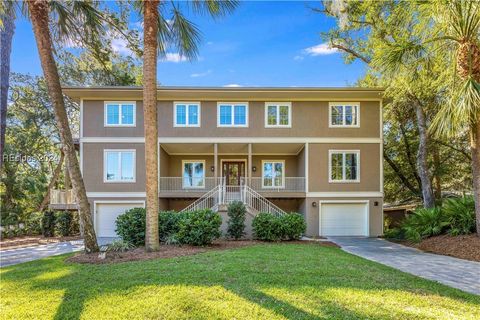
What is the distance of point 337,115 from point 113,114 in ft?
37.1

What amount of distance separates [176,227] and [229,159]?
7.93 meters

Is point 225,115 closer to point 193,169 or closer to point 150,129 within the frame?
point 193,169

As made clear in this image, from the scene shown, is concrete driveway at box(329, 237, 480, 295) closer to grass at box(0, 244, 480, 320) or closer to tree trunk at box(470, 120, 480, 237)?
grass at box(0, 244, 480, 320)

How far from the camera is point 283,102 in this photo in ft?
52.7

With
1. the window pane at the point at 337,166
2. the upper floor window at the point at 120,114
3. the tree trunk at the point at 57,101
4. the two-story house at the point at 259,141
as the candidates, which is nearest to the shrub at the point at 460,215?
the two-story house at the point at 259,141

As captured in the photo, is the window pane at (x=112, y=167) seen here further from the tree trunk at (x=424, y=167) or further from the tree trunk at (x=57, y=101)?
the tree trunk at (x=424, y=167)

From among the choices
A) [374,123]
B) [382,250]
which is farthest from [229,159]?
[382,250]

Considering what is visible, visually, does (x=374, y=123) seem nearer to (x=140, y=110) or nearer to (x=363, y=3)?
(x=363, y=3)

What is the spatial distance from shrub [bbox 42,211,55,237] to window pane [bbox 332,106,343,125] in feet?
50.2

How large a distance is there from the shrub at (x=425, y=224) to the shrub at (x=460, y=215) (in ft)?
0.91

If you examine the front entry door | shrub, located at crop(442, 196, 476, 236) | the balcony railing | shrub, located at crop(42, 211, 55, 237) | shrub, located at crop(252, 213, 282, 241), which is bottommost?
shrub, located at crop(42, 211, 55, 237)

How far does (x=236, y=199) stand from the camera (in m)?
14.9

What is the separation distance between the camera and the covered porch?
53.6ft

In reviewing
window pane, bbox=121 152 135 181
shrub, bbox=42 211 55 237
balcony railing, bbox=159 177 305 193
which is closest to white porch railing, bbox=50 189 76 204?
shrub, bbox=42 211 55 237
